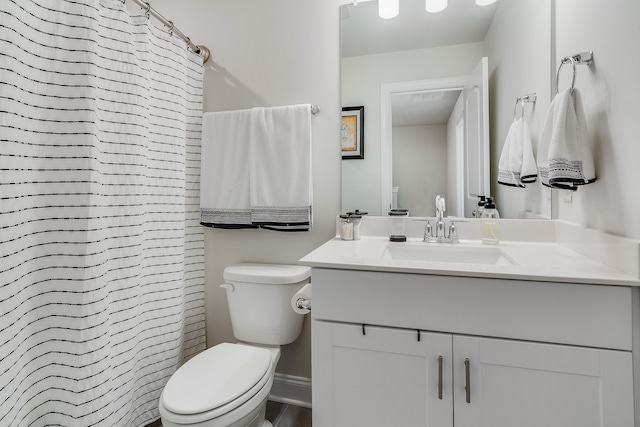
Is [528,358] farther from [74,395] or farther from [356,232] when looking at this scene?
[74,395]

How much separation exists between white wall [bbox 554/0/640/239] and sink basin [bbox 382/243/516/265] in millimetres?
319

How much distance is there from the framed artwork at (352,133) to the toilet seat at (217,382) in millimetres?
1017

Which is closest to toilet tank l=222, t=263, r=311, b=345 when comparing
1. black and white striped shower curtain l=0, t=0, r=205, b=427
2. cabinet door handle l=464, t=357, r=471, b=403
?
black and white striped shower curtain l=0, t=0, r=205, b=427

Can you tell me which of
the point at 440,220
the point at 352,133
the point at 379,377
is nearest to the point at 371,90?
the point at 352,133

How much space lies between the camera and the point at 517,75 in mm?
1386

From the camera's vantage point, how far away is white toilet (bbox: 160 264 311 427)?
1.05 m

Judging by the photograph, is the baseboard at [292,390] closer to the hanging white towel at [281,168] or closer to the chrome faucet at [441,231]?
the hanging white towel at [281,168]

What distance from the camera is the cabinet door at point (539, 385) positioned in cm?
83

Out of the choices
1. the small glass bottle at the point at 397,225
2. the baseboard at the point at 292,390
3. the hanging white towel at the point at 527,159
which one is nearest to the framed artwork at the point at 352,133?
the small glass bottle at the point at 397,225

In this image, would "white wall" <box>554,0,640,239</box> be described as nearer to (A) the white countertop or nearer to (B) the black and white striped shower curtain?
(A) the white countertop

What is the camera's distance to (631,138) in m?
0.87

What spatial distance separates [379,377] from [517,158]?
3.55 feet

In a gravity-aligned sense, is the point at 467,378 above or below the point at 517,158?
below

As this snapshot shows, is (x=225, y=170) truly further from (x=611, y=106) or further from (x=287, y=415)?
(x=611, y=106)
